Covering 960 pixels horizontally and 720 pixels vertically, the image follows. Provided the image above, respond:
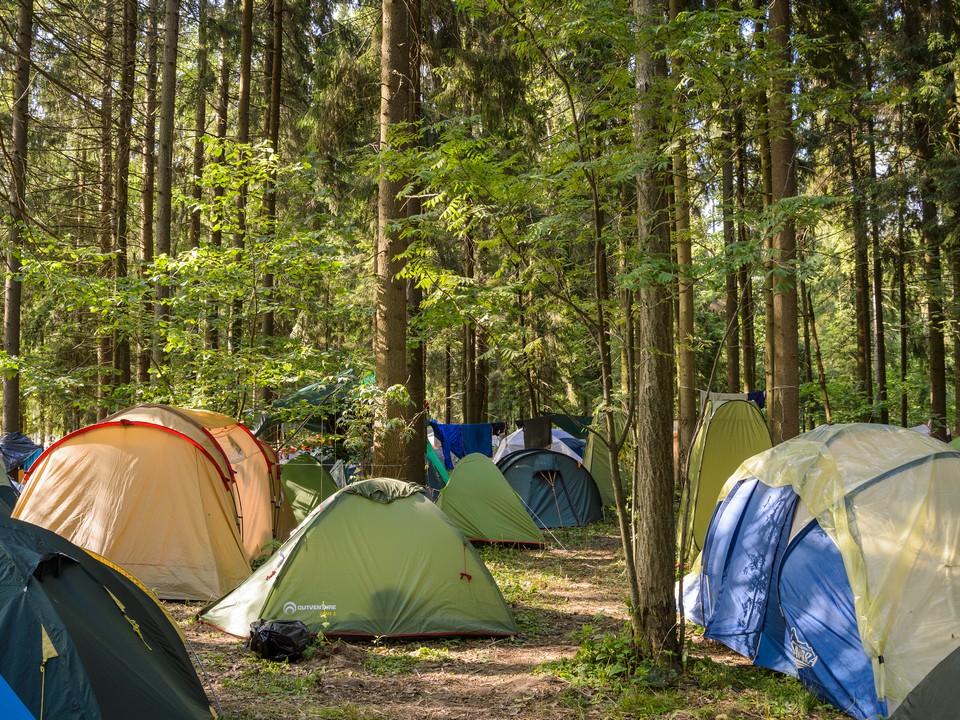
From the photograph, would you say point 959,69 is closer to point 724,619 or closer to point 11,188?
point 724,619

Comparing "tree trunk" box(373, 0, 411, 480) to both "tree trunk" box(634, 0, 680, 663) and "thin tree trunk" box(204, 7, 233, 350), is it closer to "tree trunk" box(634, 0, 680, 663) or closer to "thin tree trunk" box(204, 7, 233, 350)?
"thin tree trunk" box(204, 7, 233, 350)

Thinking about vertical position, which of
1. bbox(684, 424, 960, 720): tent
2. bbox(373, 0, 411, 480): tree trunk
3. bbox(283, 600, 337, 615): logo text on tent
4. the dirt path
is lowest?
the dirt path

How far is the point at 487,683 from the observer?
5.18 metres

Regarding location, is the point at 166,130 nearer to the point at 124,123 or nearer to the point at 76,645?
the point at 124,123

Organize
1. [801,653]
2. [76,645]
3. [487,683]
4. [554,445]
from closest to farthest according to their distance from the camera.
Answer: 1. [76,645]
2. [801,653]
3. [487,683]
4. [554,445]

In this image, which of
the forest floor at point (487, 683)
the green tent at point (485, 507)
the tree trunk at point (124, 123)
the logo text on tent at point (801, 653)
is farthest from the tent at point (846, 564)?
the tree trunk at point (124, 123)

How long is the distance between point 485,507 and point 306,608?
4.62 m

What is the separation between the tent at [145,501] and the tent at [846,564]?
467cm

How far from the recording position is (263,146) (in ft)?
29.9

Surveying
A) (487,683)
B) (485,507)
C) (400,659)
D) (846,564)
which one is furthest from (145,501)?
(846,564)

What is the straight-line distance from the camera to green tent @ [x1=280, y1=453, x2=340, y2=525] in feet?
34.0

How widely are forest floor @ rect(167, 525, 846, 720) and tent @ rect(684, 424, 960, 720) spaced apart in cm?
26

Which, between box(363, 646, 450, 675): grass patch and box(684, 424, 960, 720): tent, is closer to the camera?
box(684, 424, 960, 720): tent

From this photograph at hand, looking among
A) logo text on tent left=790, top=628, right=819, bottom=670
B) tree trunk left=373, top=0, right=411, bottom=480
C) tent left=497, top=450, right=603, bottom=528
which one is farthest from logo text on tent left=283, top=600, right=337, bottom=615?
tent left=497, top=450, right=603, bottom=528
